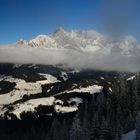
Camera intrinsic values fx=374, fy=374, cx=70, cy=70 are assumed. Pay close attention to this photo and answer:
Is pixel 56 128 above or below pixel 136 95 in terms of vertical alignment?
below

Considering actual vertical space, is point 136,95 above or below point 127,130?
above

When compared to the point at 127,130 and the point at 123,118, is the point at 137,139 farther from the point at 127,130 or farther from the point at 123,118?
the point at 123,118

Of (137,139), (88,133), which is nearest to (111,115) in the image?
(88,133)

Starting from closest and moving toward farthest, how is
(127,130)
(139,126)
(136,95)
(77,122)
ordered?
(139,126), (77,122), (127,130), (136,95)

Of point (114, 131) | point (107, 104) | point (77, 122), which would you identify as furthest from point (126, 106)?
point (77, 122)

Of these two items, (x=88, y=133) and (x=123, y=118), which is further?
(x=123, y=118)

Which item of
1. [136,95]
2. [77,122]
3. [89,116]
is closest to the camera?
[77,122]

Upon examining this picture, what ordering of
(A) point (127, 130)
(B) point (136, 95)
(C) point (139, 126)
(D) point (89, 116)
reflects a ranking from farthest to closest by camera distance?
(B) point (136, 95), (D) point (89, 116), (A) point (127, 130), (C) point (139, 126)

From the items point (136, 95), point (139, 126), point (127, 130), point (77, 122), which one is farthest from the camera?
point (136, 95)

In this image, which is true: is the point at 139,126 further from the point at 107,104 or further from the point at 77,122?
the point at 107,104
